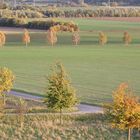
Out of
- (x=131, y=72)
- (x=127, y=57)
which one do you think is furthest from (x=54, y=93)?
(x=127, y=57)

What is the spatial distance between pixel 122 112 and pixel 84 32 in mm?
107011

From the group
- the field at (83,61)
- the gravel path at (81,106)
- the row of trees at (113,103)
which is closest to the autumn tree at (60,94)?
the row of trees at (113,103)

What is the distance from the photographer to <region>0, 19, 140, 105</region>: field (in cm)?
7389

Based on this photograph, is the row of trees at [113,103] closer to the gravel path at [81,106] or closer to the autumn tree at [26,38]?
the gravel path at [81,106]

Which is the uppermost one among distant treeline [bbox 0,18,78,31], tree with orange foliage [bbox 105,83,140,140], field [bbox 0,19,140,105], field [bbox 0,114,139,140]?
tree with orange foliage [bbox 105,83,140,140]

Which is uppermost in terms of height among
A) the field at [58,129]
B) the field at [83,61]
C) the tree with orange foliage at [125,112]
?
the tree with orange foliage at [125,112]

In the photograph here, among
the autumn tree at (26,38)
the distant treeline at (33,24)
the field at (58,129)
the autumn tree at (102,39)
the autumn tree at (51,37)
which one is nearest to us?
the field at (58,129)

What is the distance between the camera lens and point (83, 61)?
102000 mm

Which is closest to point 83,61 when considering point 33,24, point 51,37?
point 51,37

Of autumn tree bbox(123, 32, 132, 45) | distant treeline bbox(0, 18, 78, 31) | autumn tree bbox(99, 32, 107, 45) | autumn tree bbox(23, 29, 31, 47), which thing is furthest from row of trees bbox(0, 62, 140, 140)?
distant treeline bbox(0, 18, 78, 31)

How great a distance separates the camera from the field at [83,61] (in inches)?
2909

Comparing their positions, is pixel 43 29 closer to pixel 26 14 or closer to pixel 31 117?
pixel 26 14

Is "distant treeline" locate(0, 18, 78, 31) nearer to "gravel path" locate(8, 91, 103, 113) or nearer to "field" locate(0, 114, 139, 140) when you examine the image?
"gravel path" locate(8, 91, 103, 113)

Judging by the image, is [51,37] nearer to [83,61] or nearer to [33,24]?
[33,24]
